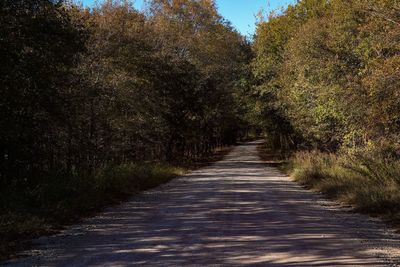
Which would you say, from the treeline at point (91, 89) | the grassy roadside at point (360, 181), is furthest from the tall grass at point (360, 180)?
the treeline at point (91, 89)

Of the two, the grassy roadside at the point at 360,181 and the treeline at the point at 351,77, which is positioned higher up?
the treeline at the point at 351,77

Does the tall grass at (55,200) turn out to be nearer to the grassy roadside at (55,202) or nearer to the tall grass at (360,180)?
the grassy roadside at (55,202)

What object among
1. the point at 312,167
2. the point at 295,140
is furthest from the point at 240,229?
the point at 295,140

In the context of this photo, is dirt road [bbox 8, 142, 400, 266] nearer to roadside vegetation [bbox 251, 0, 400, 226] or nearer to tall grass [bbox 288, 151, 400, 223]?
tall grass [bbox 288, 151, 400, 223]

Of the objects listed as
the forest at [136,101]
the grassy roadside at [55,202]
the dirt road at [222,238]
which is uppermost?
the forest at [136,101]

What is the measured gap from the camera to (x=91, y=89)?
54.5ft

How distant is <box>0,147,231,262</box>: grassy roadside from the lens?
8.84m

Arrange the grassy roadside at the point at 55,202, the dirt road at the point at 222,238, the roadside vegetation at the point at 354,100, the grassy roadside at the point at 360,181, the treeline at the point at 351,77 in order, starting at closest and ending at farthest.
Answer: the dirt road at the point at 222,238 → the grassy roadside at the point at 55,202 → the grassy roadside at the point at 360,181 → the roadside vegetation at the point at 354,100 → the treeline at the point at 351,77

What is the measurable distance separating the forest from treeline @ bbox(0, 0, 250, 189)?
5cm

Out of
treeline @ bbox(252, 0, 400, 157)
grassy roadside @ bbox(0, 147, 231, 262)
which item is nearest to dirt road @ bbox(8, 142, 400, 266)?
grassy roadside @ bbox(0, 147, 231, 262)

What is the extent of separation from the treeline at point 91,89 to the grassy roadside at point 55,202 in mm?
1037

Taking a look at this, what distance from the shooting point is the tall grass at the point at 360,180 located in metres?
11.7

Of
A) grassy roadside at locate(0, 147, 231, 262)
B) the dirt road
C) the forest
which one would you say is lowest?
the dirt road

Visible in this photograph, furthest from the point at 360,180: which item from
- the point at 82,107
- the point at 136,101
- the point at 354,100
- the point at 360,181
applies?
the point at 136,101
